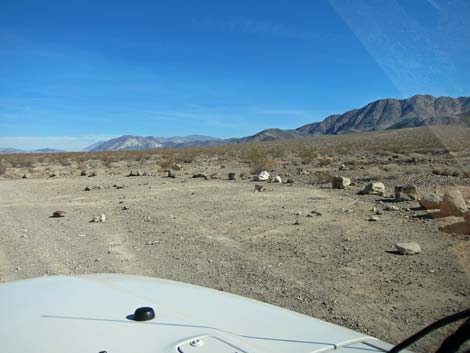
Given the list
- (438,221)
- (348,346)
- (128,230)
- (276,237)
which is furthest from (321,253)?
(348,346)

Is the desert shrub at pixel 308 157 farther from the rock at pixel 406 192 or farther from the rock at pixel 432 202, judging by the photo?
the rock at pixel 432 202

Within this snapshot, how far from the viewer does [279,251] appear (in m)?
8.22

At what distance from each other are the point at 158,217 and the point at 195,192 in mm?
5033

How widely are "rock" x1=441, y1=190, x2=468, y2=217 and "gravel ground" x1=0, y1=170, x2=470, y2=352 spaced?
518 mm

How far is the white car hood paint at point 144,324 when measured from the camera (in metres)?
1.88

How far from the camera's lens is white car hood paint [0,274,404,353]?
1884 millimetres

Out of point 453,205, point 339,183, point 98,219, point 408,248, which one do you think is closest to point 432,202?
point 453,205

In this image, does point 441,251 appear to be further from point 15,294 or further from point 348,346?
point 15,294

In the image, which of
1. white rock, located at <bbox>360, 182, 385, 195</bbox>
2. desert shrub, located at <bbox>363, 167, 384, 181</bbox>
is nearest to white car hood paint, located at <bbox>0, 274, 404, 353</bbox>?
white rock, located at <bbox>360, 182, 385, 195</bbox>

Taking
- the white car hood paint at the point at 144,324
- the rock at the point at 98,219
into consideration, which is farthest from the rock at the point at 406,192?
the white car hood paint at the point at 144,324

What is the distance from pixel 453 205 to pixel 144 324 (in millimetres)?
9545

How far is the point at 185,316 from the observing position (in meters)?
2.30

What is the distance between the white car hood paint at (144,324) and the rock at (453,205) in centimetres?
864

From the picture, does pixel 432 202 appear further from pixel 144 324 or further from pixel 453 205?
pixel 144 324
